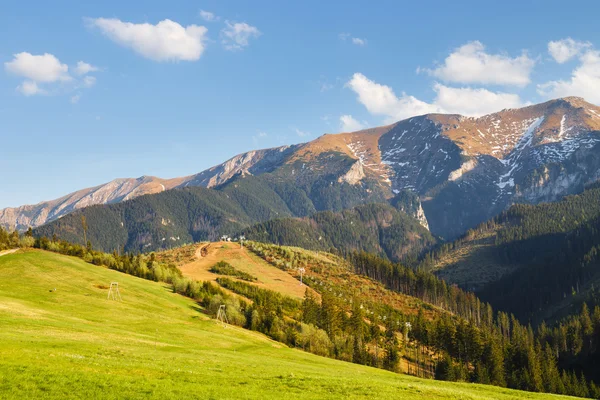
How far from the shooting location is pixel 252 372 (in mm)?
35188

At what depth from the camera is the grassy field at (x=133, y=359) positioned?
78.5ft

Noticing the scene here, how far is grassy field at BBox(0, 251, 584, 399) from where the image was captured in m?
23.9

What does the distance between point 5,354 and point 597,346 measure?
→ 162 m

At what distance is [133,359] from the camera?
3347cm

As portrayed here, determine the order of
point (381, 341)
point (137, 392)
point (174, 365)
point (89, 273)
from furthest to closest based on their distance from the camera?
point (381, 341) < point (89, 273) < point (174, 365) < point (137, 392)

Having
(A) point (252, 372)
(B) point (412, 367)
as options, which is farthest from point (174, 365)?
(B) point (412, 367)

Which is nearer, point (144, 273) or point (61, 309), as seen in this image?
point (61, 309)

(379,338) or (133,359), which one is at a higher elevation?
(133,359)

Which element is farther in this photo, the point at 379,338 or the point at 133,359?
the point at 379,338

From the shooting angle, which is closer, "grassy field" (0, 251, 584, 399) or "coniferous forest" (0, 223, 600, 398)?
"grassy field" (0, 251, 584, 399)

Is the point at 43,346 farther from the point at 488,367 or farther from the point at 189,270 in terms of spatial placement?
the point at 189,270

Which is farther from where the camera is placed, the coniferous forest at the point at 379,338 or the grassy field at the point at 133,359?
the coniferous forest at the point at 379,338

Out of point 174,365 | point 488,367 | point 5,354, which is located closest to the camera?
point 5,354

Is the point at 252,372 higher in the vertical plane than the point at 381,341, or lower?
higher
